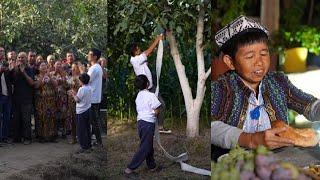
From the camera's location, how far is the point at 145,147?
3949 millimetres

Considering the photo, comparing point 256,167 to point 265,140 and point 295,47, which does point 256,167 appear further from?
point 295,47

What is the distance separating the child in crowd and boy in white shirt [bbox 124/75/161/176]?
1.54 ft

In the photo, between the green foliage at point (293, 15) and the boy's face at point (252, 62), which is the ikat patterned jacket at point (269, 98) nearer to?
the boy's face at point (252, 62)

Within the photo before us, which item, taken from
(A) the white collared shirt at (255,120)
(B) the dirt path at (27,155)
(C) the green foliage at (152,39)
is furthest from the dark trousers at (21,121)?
(A) the white collared shirt at (255,120)

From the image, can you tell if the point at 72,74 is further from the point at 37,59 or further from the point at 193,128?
the point at 193,128

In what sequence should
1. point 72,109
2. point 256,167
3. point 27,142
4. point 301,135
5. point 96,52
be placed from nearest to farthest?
point 256,167 → point 301,135 → point 96,52 → point 72,109 → point 27,142

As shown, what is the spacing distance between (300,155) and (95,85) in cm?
169

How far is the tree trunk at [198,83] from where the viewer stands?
3846 millimetres

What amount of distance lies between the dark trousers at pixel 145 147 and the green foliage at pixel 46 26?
817 millimetres

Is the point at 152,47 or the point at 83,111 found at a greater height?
the point at 152,47

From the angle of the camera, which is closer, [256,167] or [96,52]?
[256,167]

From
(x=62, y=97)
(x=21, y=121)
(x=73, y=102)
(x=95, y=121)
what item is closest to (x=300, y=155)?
(x=95, y=121)

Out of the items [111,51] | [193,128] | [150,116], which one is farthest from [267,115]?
[111,51]

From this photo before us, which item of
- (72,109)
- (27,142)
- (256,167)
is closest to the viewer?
(256,167)
